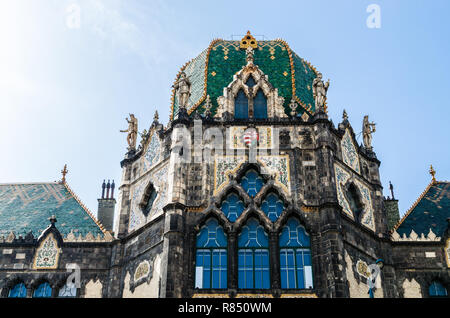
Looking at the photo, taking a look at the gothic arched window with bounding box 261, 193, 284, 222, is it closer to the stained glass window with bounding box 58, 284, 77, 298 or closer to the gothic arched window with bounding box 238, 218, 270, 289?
the gothic arched window with bounding box 238, 218, 270, 289

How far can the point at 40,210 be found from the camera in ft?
102

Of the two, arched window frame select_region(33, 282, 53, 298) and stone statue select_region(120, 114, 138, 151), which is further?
stone statue select_region(120, 114, 138, 151)

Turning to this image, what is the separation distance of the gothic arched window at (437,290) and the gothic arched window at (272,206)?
279 inches

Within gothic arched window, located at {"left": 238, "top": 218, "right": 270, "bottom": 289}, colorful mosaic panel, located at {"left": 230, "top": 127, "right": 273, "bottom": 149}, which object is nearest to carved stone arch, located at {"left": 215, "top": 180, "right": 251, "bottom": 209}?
gothic arched window, located at {"left": 238, "top": 218, "right": 270, "bottom": 289}

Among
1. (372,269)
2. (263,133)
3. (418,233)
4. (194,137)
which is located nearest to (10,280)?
(194,137)

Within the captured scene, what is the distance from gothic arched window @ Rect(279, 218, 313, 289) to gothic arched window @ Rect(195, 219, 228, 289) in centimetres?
205

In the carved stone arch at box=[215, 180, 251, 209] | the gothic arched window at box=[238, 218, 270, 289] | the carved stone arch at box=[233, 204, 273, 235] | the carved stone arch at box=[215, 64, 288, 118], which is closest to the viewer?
the gothic arched window at box=[238, 218, 270, 289]

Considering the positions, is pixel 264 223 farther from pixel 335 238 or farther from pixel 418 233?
pixel 418 233

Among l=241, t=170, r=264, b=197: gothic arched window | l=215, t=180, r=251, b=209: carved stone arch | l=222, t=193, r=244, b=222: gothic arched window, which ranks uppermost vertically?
l=241, t=170, r=264, b=197: gothic arched window

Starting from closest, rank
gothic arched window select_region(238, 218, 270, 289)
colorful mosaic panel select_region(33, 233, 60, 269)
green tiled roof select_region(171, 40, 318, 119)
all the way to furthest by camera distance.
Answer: gothic arched window select_region(238, 218, 270, 289)
colorful mosaic panel select_region(33, 233, 60, 269)
green tiled roof select_region(171, 40, 318, 119)

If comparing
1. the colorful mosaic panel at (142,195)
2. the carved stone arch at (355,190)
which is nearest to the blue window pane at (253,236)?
the colorful mosaic panel at (142,195)

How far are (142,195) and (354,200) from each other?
860cm

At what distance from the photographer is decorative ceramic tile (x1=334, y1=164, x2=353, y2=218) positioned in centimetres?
2570

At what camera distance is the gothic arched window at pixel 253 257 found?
22983 mm
